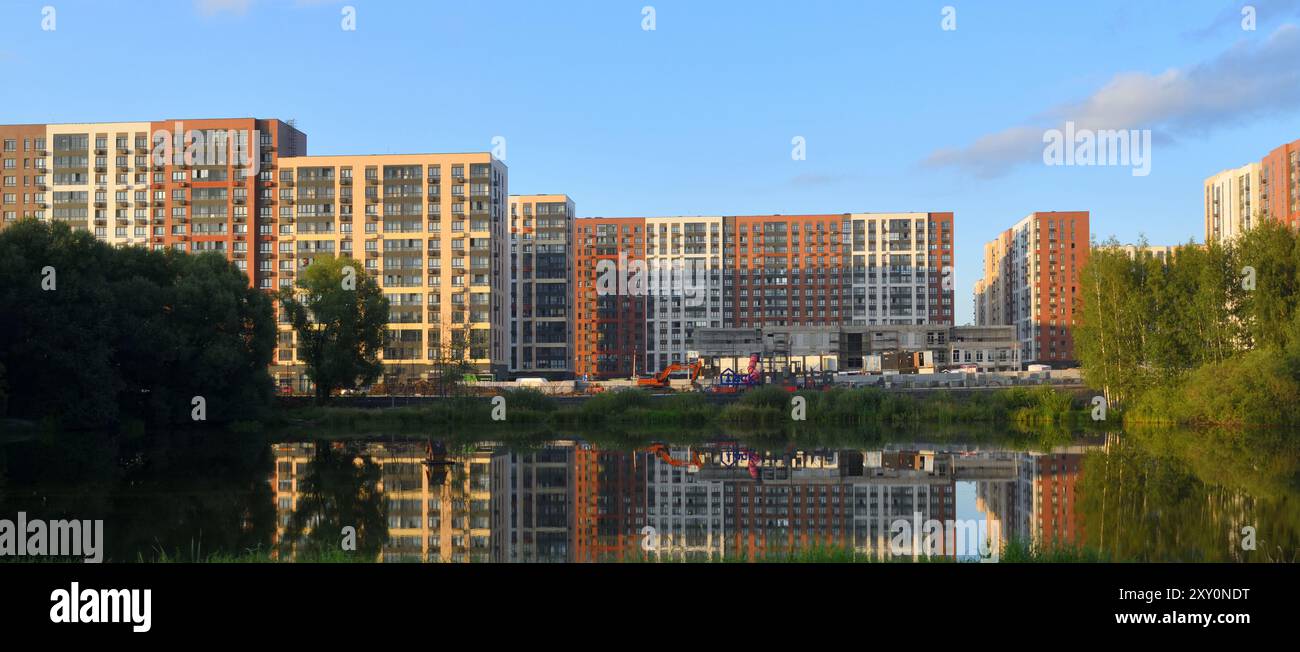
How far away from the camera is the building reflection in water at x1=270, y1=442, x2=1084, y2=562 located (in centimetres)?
2125

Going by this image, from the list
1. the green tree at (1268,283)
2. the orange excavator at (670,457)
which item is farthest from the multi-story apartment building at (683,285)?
the orange excavator at (670,457)

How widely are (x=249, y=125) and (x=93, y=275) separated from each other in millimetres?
77570

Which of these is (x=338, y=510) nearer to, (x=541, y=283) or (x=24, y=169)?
(x=24, y=169)

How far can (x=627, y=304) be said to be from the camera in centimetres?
18462

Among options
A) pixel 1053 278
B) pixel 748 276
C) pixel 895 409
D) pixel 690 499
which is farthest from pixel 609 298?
pixel 690 499

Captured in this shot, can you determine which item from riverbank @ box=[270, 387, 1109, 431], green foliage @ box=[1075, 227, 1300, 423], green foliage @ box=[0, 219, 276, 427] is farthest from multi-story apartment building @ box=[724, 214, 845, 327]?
green foliage @ box=[0, 219, 276, 427]

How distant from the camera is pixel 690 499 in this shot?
2880 cm

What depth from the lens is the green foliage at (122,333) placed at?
51125 mm

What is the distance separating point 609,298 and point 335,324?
113970 millimetres

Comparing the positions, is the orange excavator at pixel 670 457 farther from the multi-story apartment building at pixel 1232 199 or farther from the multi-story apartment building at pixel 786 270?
the multi-story apartment building at pixel 786 270

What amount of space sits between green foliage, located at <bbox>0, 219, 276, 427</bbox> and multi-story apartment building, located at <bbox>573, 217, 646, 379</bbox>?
118m

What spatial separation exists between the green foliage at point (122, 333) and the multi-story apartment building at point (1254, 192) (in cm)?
11656
